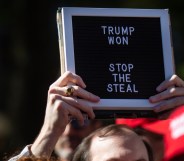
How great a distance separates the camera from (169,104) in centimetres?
703

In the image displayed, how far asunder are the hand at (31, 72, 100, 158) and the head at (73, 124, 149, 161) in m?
0.19

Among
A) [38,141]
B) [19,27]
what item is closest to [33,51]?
[19,27]

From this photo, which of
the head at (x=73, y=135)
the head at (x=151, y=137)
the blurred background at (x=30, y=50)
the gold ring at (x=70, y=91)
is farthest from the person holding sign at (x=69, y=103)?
the blurred background at (x=30, y=50)

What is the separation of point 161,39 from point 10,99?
5530 millimetres

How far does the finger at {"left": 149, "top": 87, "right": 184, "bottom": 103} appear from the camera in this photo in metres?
7.01

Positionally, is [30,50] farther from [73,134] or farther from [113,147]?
[113,147]

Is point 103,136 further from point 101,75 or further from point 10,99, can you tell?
point 10,99

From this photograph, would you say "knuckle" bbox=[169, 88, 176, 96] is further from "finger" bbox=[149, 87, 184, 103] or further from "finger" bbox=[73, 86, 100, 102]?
"finger" bbox=[73, 86, 100, 102]

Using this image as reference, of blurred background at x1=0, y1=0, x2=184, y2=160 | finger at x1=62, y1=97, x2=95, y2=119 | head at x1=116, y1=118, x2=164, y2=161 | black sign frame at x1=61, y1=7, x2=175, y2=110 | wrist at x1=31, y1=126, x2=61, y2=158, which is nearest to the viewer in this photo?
finger at x1=62, y1=97, x2=95, y2=119

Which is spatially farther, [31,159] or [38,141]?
[38,141]

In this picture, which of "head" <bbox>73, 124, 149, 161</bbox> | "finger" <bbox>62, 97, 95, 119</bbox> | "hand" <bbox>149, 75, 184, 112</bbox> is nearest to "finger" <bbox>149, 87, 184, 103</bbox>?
"hand" <bbox>149, 75, 184, 112</bbox>

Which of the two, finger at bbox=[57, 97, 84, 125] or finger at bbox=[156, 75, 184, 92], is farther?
finger at bbox=[156, 75, 184, 92]

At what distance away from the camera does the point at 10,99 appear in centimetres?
1259

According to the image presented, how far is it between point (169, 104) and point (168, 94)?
6 cm
